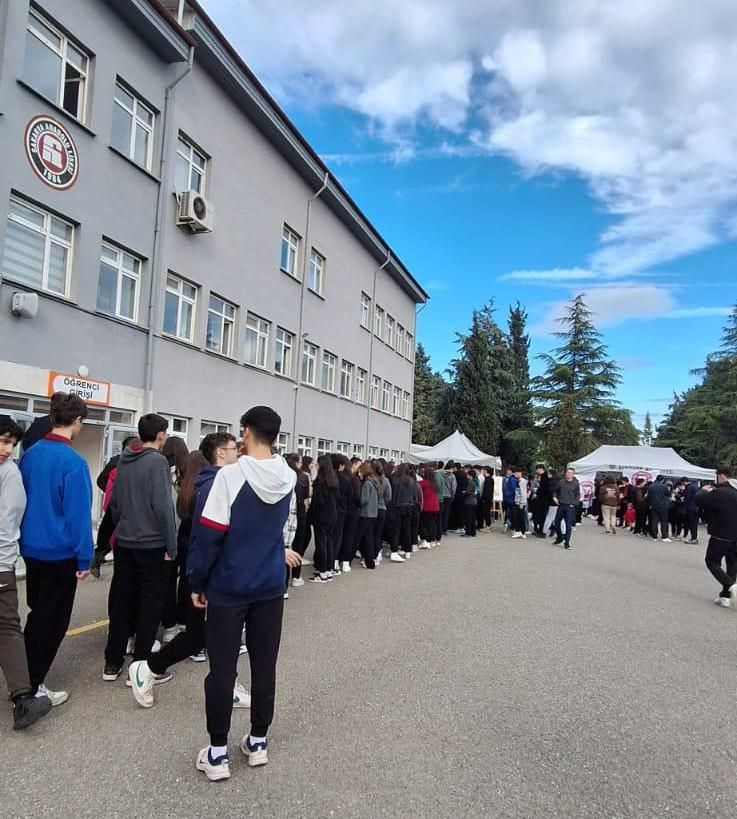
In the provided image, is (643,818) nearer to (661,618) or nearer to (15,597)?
(15,597)

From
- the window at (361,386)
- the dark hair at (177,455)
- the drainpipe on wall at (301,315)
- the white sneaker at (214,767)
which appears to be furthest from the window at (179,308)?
the window at (361,386)

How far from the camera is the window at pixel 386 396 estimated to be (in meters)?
32.8

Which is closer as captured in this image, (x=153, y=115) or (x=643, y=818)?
(x=643, y=818)

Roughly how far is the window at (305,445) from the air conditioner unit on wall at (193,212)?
8934 mm

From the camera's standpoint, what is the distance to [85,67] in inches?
494

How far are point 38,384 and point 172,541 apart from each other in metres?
7.35

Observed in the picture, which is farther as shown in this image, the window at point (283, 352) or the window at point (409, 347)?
the window at point (409, 347)

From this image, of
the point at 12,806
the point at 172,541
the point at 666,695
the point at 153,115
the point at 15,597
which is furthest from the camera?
the point at 153,115

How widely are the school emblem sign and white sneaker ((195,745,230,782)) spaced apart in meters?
10.5

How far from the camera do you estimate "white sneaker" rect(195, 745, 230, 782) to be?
3.51 m

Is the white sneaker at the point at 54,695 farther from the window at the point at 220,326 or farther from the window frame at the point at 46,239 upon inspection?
the window at the point at 220,326

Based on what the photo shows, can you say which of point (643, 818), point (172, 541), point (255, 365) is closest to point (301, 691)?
point (172, 541)

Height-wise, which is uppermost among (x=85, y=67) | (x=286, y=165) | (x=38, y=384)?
(x=286, y=165)

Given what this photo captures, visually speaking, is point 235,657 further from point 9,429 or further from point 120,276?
point 120,276
